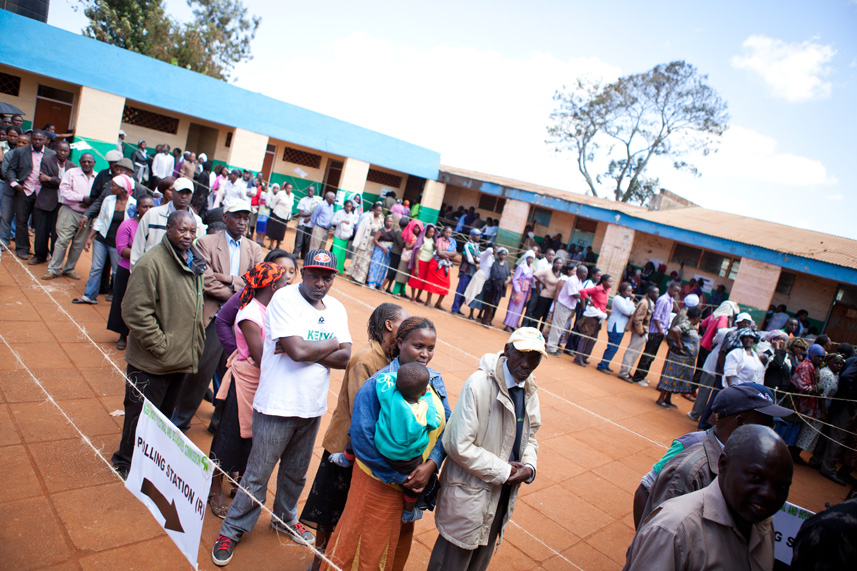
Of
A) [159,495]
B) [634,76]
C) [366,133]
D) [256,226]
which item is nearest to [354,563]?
[159,495]

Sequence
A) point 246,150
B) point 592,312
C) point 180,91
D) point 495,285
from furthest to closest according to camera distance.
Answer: point 246,150, point 180,91, point 495,285, point 592,312

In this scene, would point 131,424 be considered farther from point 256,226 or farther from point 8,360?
point 256,226

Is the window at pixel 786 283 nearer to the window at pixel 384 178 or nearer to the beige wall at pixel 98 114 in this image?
the window at pixel 384 178

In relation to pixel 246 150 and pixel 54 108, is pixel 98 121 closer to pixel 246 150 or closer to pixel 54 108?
pixel 54 108

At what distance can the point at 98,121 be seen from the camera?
16.2m

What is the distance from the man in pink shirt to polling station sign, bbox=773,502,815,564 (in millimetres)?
8562

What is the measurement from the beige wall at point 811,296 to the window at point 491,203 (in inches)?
506

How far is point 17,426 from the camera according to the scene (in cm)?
383

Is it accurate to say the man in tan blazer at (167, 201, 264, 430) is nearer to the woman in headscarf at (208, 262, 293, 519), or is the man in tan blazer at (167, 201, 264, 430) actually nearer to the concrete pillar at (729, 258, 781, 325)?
the woman in headscarf at (208, 262, 293, 519)

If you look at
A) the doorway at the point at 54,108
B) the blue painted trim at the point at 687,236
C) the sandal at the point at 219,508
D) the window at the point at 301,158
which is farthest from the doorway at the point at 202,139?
the sandal at the point at 219,508

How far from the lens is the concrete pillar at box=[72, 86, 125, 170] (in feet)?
52.0

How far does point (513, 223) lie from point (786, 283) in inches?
404

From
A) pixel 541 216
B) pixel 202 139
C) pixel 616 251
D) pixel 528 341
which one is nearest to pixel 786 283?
pixel 616 251

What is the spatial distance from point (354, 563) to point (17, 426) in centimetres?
301
